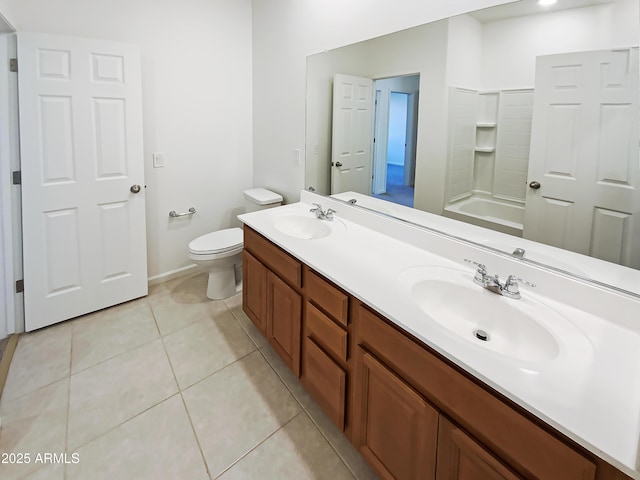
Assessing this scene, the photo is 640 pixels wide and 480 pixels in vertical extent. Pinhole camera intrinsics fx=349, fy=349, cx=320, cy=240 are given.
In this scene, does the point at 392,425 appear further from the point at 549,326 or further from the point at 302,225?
the point at 302,225

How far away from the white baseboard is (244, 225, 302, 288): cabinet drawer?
1.30 m

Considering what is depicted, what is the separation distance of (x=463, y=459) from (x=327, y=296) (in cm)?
70

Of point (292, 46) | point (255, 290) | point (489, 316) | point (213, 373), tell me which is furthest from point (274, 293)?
point (292, 46)

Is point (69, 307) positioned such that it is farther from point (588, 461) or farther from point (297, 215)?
point (588, 461)

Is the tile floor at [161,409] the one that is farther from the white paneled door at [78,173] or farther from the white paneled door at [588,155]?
the white paneled door at [588,155]

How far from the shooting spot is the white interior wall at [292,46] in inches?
69.2

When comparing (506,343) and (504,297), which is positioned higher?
(504,297)

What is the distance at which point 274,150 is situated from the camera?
2.99 m

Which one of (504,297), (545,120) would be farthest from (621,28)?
(504,297)

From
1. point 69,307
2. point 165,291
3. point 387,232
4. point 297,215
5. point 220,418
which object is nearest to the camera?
point 220,418

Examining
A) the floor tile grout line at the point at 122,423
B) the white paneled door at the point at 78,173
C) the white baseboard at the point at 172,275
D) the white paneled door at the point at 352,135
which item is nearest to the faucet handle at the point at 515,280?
the white paneled door at the point at 352,135

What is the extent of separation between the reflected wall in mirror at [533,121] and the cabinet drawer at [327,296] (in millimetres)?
655

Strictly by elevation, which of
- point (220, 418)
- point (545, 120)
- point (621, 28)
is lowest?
point (220, 418)

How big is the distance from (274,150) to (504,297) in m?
2.27
